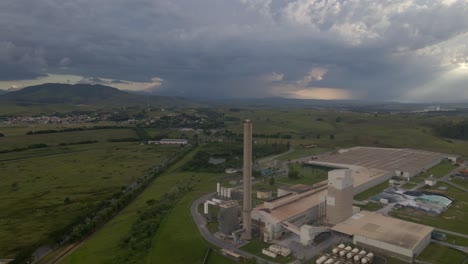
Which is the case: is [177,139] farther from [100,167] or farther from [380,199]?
[380,199]

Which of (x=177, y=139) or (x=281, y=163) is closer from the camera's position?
(x=281, y=163)

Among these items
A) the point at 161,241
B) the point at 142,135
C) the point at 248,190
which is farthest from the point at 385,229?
the point at 142,135

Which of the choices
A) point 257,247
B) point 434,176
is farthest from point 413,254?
point 434,176

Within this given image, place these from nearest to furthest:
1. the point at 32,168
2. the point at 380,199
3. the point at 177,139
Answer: the point at 380,199 < the point at 32,168 < the point at 177,139

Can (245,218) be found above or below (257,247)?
above

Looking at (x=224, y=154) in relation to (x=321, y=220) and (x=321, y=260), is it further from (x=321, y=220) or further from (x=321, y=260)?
(x=321, y=260)

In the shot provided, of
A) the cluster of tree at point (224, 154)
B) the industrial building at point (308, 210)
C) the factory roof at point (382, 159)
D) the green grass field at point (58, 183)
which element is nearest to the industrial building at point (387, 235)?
the industrial building at point (308, 210)

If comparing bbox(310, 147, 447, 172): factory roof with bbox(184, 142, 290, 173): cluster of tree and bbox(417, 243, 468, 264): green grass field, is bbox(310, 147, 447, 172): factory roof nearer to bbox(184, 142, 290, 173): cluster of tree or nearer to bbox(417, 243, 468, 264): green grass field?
bbox(184, 142, 290, 173): cluster of tree

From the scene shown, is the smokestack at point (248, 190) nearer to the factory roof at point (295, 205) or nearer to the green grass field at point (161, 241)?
the factory roof at point (295, 205)
